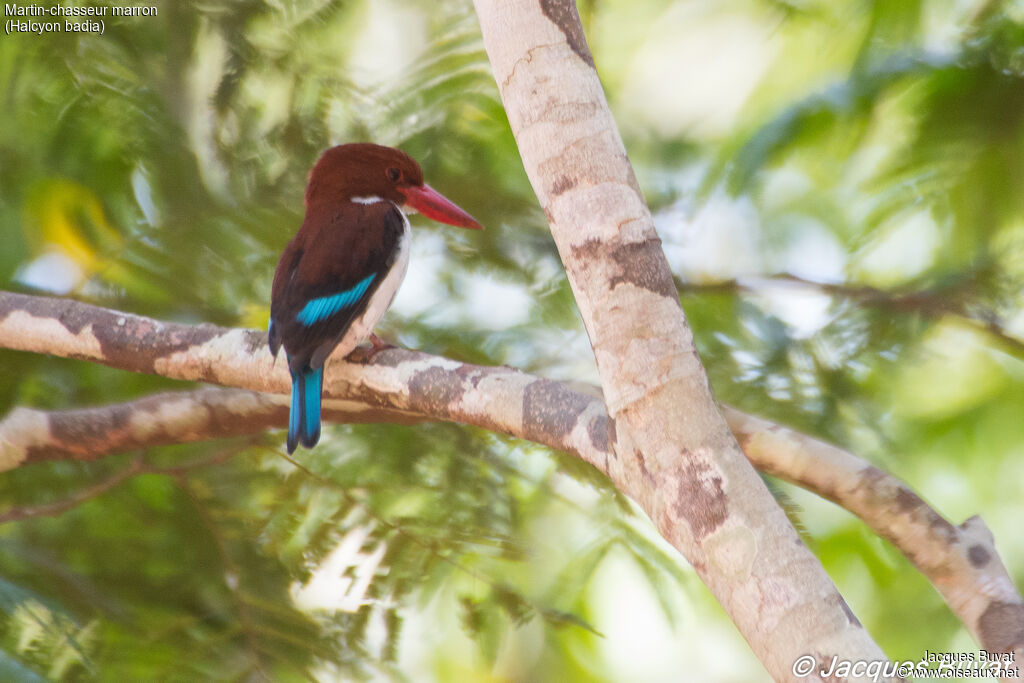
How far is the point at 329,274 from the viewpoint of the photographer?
194cm

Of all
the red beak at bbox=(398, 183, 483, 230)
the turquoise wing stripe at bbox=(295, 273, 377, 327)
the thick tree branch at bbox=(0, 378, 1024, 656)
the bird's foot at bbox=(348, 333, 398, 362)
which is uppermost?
the red beak at bbox=(398, 183, 483, 230)

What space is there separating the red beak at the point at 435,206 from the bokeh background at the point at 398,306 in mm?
176

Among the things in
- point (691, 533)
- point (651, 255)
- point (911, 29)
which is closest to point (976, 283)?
point (911, 29)

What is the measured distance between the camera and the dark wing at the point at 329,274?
5.81ft

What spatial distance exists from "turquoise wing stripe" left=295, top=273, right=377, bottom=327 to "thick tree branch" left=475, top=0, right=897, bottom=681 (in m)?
0.64

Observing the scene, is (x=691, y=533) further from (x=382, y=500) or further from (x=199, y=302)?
(x=199, y=302)

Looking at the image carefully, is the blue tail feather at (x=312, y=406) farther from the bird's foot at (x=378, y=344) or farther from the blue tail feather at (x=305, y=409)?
the bird's foot at (x=378, y=344)

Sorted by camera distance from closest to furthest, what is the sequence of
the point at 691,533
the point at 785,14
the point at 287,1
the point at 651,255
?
1. the point at 691,533
2. the point at 651,255
3. the point at 287,1
4. the point at 785,14

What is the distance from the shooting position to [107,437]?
6.28ft

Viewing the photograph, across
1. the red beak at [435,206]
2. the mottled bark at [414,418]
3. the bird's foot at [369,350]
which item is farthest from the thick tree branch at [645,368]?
the red beak at [435,206]

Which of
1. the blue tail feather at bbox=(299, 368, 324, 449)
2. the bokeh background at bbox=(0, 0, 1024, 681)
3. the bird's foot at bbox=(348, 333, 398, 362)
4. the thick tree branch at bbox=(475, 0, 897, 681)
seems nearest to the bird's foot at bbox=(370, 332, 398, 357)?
the bird's foot at bbox=(348, 333, 398, 362)

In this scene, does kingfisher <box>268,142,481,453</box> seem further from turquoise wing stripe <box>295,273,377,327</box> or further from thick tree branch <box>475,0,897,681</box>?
thick tree branch <box>475,0,897,681</box>

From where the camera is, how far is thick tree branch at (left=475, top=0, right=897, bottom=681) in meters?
0.98

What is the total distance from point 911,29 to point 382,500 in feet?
6.88
